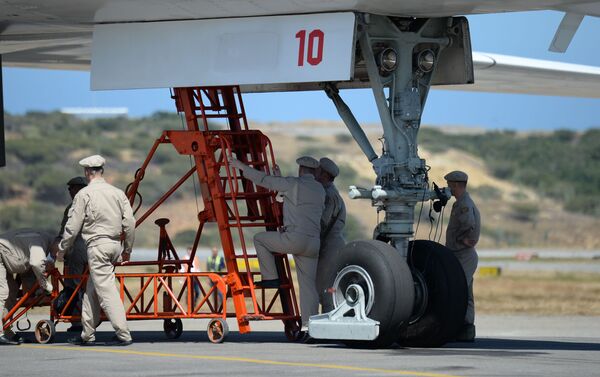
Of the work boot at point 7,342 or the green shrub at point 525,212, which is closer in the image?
the work boot at point 7,342

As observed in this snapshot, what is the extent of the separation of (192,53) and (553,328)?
724 cm

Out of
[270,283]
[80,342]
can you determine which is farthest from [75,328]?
[270,283]

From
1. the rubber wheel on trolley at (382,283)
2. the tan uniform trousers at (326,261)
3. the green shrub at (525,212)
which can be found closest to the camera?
the rubber wheel on trolley at (382,283)

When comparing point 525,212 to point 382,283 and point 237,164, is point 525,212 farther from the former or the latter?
point 382,283

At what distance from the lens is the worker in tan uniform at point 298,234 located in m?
12.8

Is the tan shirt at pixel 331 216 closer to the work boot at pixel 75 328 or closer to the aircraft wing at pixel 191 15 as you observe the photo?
the aircraft wing at pixel 191 15

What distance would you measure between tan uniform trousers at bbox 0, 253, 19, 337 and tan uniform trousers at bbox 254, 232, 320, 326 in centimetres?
260

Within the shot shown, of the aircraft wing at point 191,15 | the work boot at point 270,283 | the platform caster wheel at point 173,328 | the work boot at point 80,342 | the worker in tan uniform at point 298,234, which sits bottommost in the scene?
the work boot at point 80,342

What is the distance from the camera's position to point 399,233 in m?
12.2

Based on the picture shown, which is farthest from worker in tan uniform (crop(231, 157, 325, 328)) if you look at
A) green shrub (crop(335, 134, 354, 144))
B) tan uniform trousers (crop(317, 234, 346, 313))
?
green shrub (crop(335, 134, 354, 144))

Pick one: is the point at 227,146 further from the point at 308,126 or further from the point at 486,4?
the point at 308,126

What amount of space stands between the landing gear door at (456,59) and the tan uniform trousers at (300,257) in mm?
2092

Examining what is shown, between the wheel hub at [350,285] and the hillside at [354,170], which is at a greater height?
the hillside at [354,170]

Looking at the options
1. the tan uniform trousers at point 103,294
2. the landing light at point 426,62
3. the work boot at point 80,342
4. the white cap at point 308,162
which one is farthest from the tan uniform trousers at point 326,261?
the work boot at point 80,342
